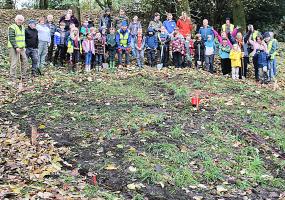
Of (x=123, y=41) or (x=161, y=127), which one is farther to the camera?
(x=123, y=41)

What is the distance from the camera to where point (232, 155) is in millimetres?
8477

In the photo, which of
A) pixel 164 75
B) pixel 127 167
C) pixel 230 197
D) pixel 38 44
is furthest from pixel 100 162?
pixel 38 44

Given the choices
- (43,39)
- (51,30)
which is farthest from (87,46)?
(51,30)

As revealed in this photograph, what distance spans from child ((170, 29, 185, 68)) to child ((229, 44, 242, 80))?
A: 5.75 feet

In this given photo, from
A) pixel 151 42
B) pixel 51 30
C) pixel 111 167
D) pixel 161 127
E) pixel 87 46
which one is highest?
pixel 51 30

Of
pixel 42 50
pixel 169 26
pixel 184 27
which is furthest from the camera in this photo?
pixel 184 27

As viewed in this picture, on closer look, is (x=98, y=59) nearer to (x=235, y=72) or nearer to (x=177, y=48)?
(x=177, y=48)

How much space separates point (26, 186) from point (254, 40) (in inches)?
468

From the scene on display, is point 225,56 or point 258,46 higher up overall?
point 258,46

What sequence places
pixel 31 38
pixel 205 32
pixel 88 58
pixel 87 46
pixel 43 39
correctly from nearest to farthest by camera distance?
pixel 31 38
pixel 43 39
pixel 87 46
pixel 88 58
pixel 205 32

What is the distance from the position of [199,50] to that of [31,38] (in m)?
5.88

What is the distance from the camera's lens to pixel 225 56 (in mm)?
15664

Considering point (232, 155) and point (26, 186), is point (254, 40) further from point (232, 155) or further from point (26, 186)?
point (26, 186)

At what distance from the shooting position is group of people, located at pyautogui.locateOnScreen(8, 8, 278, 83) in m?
15.4
